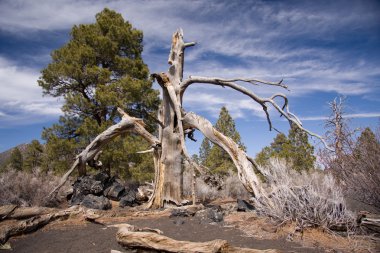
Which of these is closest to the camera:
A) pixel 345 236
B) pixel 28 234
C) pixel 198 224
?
pixel 345 236

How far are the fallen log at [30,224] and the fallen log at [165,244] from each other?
2.34m

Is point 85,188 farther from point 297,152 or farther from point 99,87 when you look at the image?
point 297,152

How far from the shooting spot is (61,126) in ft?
49.6

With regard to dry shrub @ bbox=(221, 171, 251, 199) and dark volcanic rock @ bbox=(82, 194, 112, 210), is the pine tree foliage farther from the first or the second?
dark volcanic rock @ bbox=(82, 194, 112, 210)

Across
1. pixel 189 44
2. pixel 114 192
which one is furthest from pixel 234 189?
pixel 189 44

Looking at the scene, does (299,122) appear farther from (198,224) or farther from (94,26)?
(94,26)

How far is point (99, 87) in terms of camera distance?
48.3 ft

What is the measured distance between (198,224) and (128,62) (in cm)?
1083

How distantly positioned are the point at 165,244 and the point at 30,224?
3.66 m

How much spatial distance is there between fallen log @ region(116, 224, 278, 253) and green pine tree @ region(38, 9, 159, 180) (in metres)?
9.65

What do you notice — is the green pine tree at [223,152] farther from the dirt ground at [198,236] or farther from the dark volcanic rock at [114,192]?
the dirt ground at [198,236]

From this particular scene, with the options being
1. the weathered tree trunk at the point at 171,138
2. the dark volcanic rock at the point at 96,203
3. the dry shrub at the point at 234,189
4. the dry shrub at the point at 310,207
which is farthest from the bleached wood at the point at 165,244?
the dry shrub at the point at 234,189

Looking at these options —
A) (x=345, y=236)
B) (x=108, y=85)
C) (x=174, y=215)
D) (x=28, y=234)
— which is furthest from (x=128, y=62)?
(x=345, y=236)

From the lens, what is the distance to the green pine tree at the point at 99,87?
14359 millimetres
